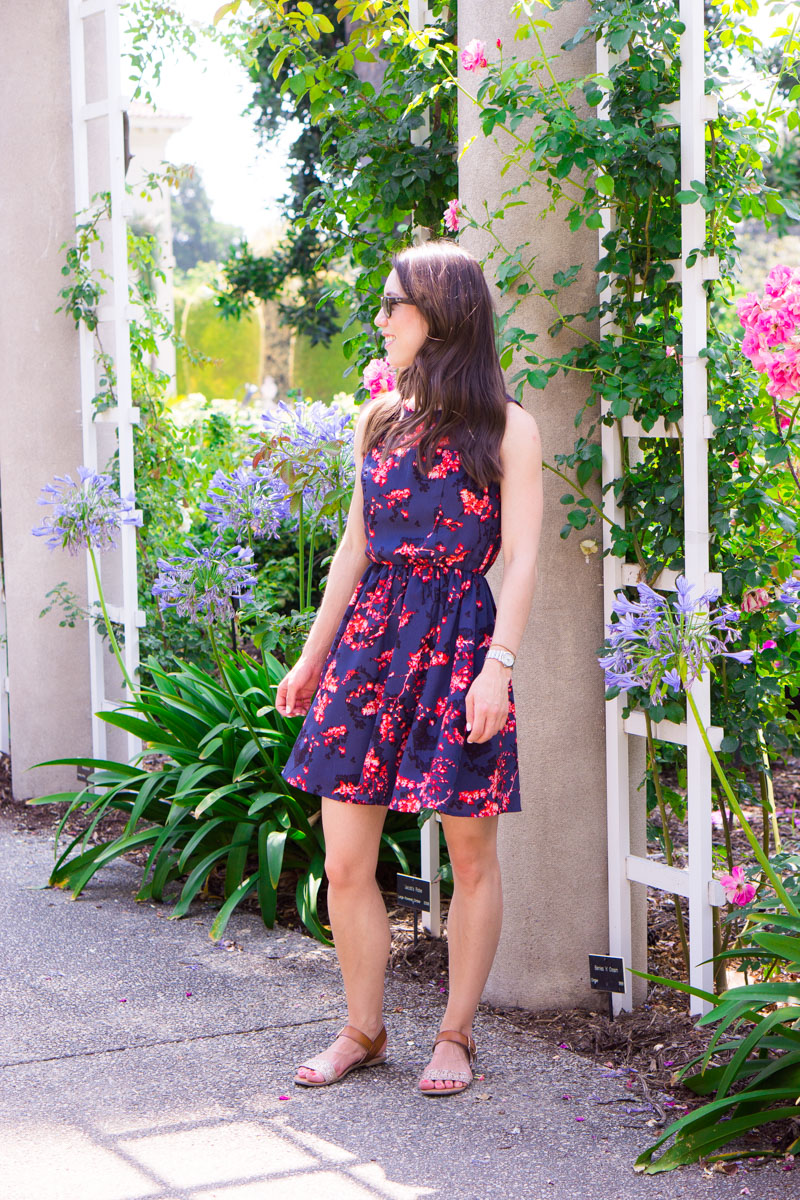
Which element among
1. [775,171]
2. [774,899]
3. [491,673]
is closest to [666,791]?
[774,899]

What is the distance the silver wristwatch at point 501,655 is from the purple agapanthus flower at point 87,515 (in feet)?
7.64

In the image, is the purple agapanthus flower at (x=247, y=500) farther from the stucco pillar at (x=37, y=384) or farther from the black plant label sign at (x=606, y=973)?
the black plant label sign at (x=606, y=973)

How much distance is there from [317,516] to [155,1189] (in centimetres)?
215

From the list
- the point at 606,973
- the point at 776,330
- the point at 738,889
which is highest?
the point at 776,330

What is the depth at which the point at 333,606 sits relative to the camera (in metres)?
2.90

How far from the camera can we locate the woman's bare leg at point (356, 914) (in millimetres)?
2789

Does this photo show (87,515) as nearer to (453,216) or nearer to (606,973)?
(453,216)

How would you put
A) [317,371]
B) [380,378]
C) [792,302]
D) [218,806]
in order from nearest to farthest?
[792,302], [380,378], [218,806], [317,371]

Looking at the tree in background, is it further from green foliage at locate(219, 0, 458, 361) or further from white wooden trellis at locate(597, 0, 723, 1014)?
white wooden trellis at locate(597, 0, 723, 1014)

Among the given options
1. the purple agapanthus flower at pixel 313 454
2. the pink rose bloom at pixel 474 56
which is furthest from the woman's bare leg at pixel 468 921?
the pink rose bloom at pixel 474 56

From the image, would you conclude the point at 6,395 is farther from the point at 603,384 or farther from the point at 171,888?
the point at 603,384

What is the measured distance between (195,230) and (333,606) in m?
70.6

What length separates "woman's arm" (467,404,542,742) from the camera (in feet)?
8.47

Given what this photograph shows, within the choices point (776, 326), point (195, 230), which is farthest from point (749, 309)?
point (195, 230)
